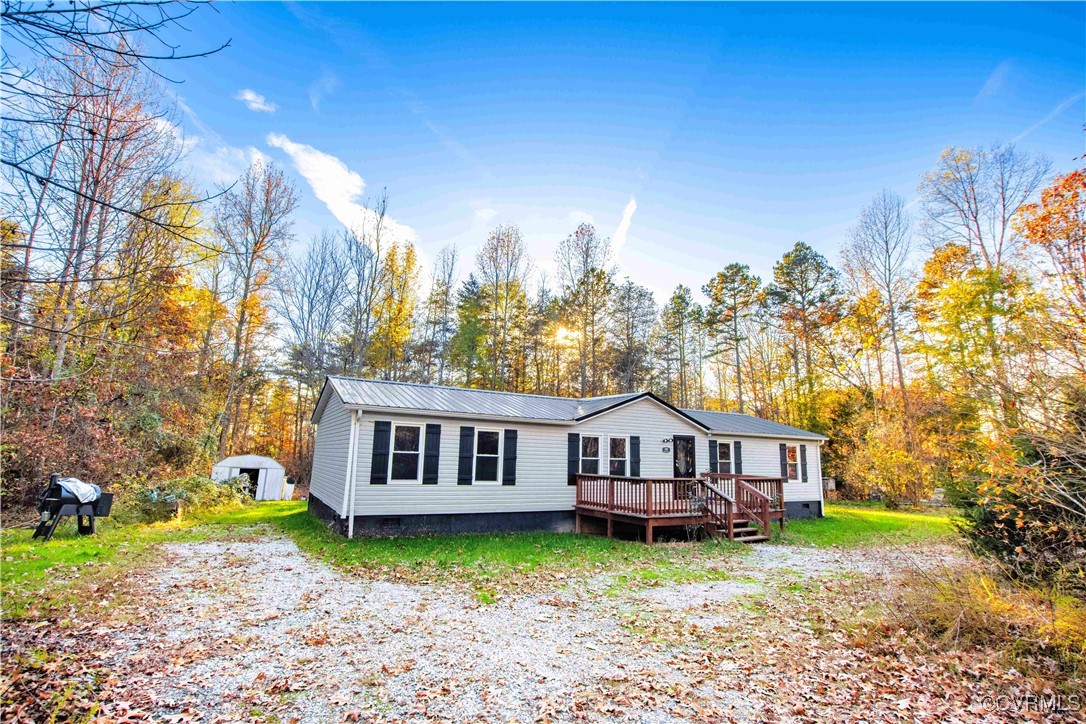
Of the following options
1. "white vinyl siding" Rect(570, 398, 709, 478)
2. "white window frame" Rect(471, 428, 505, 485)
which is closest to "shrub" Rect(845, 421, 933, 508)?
"white vinyl siding" Rect(570, 398, 709, 478)

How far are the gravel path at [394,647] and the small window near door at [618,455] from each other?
5.98 m

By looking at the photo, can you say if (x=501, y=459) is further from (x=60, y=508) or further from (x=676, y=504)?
(x=60, y=508)

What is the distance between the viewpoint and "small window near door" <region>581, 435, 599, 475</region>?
1366 cm

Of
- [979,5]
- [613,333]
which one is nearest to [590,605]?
[979,5]

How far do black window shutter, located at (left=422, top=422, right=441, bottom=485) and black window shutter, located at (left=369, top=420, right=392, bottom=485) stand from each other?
864mm

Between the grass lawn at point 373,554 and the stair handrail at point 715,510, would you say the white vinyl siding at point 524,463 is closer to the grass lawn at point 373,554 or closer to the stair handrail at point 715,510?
the grass lawn at point 373,554

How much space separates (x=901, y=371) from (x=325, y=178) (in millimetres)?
24459

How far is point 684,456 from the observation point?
15.2 metres

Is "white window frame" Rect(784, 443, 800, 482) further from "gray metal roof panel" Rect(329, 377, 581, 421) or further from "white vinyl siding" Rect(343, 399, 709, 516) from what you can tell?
"gray metal roof panel" Rect(329, 377, 581, 421)

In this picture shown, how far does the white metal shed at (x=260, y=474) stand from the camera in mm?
18953

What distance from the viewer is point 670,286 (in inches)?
1182

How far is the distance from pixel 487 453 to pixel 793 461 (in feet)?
39.9

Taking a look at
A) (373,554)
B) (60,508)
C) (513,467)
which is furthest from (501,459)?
(60,508)

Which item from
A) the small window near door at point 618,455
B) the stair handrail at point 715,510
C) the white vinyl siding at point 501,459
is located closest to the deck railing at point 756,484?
the stair handrail at point 715,510
